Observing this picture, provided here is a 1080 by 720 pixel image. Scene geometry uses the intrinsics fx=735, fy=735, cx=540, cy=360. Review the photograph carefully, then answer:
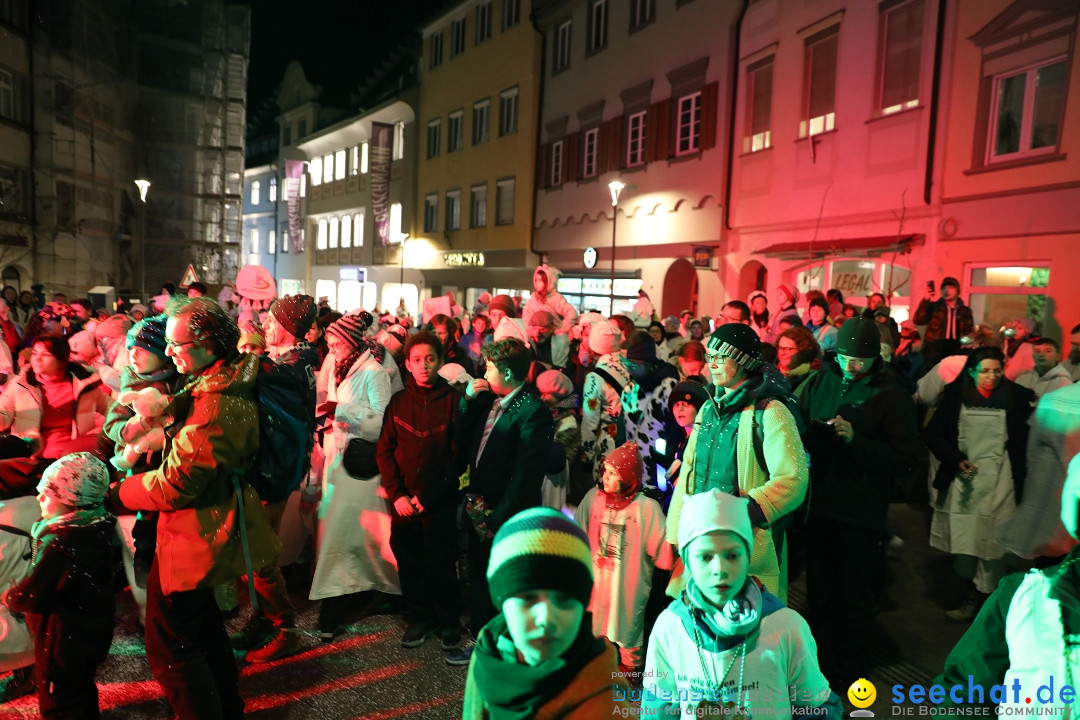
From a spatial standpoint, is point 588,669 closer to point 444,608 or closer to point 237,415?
point 237,415

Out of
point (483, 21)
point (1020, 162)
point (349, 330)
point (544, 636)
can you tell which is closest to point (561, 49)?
point (483, 21)

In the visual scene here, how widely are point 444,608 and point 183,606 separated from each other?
1.82m

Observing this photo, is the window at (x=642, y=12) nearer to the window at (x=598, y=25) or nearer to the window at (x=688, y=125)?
the window at (x=598, y=25)

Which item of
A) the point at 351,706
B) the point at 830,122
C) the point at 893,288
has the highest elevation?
the point at 830,122

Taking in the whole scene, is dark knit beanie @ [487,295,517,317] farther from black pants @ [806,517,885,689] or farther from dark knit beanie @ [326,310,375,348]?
black pants @ [806,517,885,689]

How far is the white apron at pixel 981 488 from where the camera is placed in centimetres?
536

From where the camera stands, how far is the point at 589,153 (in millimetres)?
22703

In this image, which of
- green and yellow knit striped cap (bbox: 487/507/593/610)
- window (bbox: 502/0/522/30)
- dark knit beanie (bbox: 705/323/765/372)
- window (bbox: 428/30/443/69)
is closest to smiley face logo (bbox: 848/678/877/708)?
dark knit beanie (bbox: 705/323/765/372)

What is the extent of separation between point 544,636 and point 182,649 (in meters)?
2.08

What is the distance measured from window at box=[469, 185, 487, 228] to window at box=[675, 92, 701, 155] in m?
11.3

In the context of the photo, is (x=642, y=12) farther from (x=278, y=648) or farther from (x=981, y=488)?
(x=278, y=648)

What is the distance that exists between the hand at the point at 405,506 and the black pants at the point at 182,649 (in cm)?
142

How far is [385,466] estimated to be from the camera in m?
4.68

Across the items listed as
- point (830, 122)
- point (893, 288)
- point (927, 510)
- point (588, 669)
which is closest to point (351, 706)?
point (588, 669)
